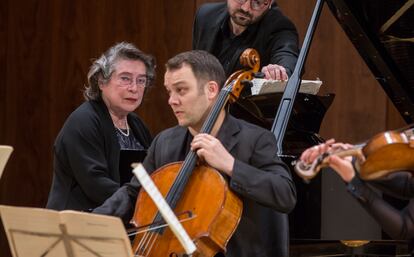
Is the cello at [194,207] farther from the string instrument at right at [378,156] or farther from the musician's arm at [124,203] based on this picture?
the string instrument at right at [378,156]

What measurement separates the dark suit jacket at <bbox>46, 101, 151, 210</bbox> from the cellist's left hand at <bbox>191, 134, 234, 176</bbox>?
1079 millimetres

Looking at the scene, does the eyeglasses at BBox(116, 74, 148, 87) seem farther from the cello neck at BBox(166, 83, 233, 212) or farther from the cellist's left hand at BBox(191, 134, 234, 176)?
the cellist's left hand at BBox(191, 134, 234, 176)

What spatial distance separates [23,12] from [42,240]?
12.6ft

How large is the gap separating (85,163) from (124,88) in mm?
464

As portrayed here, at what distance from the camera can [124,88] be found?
185 inches

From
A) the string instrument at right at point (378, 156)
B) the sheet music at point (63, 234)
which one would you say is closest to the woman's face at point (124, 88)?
the sheet music at point (63, 234)

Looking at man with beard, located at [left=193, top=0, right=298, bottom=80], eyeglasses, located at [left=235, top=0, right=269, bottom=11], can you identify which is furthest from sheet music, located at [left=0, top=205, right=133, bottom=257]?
eyeglasses, located at [left=235, top=0, right=269, bottom=11]

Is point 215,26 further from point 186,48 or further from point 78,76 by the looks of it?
point 78,76

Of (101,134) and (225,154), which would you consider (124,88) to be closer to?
(101,134)

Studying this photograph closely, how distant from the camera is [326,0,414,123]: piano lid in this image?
4020 mm

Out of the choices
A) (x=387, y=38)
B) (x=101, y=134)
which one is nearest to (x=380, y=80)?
(x=387, y=38)

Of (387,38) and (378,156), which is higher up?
(387,38)

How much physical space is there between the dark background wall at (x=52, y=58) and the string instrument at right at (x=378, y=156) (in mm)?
3615

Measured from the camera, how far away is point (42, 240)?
3090 millimetres
